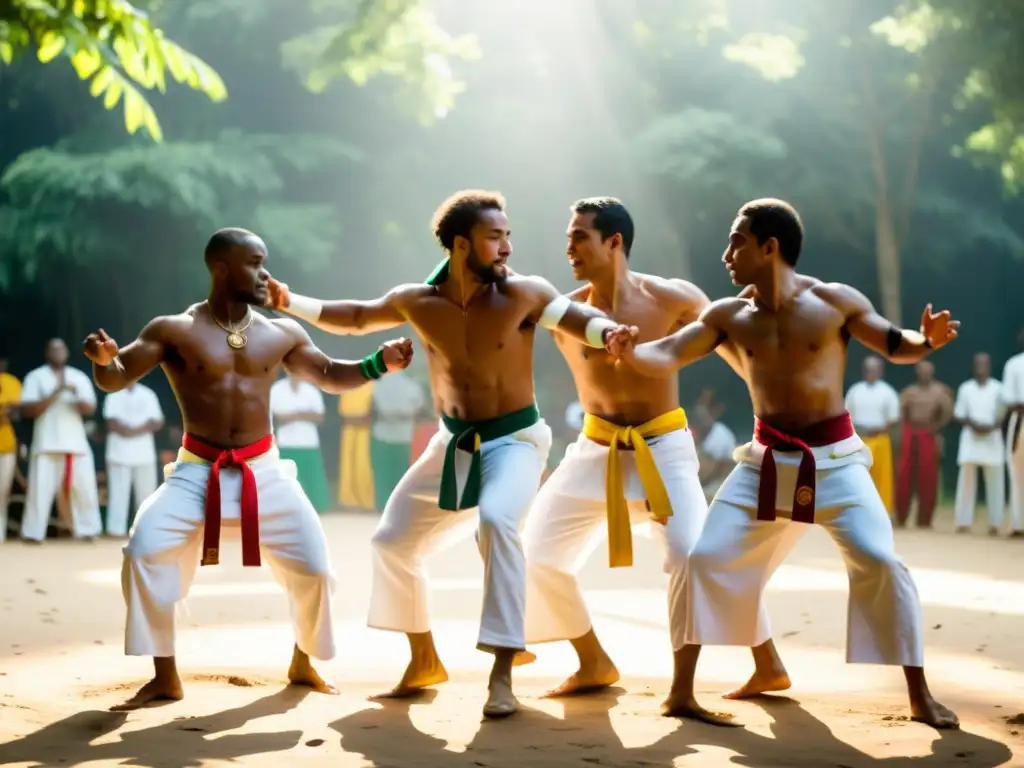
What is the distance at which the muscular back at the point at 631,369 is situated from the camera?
6133mm

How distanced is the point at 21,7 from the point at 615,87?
51.7ft

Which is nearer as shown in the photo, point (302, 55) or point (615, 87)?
point (302, 55)

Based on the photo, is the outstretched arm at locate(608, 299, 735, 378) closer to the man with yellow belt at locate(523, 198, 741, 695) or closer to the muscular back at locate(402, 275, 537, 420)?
the man with yellow belt at locate(523, 198, 741, 695)

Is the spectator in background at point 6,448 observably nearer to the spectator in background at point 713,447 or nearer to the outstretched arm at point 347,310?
the spectator in background at point 713,447

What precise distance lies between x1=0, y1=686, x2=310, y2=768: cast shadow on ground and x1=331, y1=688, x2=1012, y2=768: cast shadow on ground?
1.09ft

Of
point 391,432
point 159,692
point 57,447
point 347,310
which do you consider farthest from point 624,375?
point 391,432

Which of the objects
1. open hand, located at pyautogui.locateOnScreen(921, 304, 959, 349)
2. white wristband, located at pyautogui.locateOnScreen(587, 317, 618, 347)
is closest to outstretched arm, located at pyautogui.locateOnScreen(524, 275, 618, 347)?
white wristband, located at pyautogui.locateOnScreen(587, 317, 618, 347)

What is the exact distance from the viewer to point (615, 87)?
67.6 feet

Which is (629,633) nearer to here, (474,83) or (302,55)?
(302,55)

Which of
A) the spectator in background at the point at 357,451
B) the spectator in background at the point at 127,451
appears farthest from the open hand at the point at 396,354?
the spectator in background at the point at 357,451

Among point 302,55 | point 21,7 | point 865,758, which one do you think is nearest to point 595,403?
point 865,758

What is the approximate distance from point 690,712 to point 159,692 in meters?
2.09

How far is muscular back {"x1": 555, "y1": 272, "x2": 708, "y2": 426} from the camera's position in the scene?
20.1ft

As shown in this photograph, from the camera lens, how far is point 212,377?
6020mm
